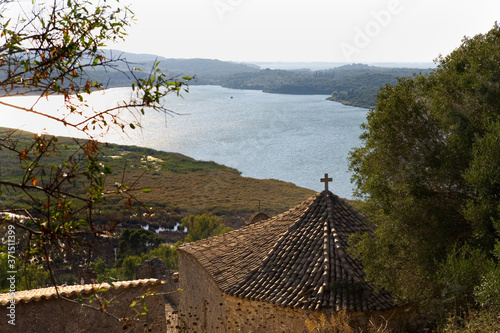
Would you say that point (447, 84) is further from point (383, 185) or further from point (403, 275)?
point (403, 275)

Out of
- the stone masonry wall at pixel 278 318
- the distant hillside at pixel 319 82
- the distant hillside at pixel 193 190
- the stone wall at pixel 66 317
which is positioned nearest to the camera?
the stone wall at pixel 66 317

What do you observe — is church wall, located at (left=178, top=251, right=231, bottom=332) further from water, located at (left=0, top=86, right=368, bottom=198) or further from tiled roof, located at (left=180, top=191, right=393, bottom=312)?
water, located at (left=0, top=86, right=368, bottom=198)

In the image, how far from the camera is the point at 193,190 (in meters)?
Result: 69.2

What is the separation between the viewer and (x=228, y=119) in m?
105

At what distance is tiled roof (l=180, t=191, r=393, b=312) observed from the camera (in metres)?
9.43

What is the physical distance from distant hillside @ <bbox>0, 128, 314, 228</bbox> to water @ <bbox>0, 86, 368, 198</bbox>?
10.2 ft

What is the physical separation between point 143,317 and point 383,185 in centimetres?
453

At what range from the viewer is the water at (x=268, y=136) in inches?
2751

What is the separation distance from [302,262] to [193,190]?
59.4m

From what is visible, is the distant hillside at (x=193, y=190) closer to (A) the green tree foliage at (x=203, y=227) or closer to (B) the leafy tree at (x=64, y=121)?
(A) the green tree foliage at (x=203, y=227)

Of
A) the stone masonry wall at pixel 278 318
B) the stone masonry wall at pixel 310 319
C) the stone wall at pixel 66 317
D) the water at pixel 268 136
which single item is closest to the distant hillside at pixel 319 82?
the water at pixel 268 136

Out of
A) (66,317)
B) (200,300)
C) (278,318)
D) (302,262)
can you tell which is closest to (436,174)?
(302,262)

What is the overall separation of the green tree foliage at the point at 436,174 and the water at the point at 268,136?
41.4m

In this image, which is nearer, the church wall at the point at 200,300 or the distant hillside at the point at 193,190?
the church wall at the point at 200,300
